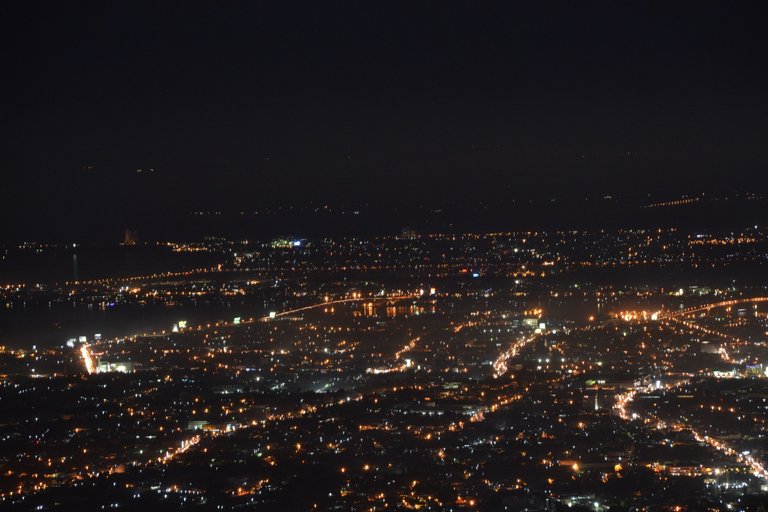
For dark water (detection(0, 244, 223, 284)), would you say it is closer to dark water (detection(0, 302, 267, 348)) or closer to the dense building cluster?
the dense building cluster

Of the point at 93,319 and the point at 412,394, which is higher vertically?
the point at 412,394

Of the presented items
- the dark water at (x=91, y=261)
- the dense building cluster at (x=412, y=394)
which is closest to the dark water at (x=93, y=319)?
the dense building cluster at (x=412, y=394)

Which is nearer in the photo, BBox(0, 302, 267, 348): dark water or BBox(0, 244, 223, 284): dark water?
BBox(0, 302, 267, 348): dark water

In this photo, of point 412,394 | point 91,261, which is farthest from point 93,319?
point 91,261

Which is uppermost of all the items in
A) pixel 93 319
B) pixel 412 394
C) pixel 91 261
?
pixel 412 394

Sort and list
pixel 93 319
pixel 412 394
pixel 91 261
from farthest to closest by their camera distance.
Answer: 1. pixel 91 261
2. pixel 93 319
3. pixel 412 394

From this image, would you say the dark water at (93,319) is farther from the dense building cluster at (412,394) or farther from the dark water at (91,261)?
the dark water at (91,261)

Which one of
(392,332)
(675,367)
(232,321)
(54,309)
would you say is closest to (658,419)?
(675,367)

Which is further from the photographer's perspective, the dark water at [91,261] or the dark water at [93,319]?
the dark water at [91,261]

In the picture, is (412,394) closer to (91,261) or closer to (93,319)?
(93,319)

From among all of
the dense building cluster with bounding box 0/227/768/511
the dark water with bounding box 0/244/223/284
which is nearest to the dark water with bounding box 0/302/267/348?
the dense building cluster with bounding box 0/227/768/511

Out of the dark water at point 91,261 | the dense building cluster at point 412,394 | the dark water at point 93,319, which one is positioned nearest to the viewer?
the dense building cluster at point 412,394
